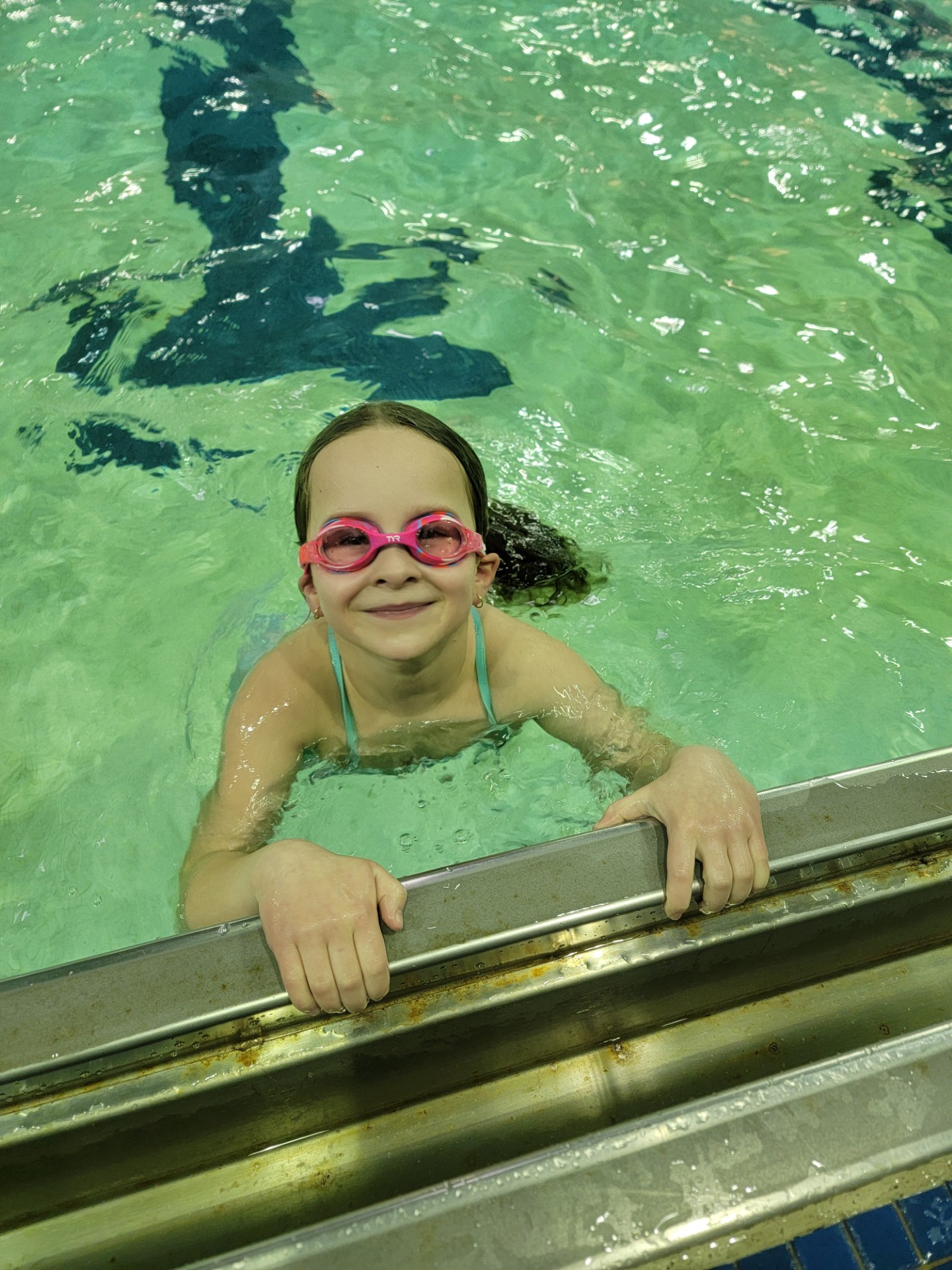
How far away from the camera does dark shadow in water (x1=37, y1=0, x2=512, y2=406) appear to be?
420 cm

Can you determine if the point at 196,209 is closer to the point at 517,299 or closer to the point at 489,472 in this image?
the point at 517,299

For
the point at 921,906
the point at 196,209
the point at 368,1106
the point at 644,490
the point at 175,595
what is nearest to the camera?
the point at 368,1106

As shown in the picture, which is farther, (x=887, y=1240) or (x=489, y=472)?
(x=489, y=472)

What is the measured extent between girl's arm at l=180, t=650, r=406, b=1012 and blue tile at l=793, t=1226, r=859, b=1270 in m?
0.63

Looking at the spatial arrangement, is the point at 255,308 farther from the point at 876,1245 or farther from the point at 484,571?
the point at 876,1245

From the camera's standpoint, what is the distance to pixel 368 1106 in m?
1.45

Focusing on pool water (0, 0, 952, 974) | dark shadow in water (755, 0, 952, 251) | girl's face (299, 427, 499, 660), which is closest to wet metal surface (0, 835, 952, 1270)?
girl's face (299, 427, 499, 660)

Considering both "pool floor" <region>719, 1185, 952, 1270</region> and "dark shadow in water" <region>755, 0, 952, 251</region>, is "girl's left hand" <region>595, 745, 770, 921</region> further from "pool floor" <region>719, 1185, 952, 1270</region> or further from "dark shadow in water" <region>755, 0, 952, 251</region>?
"dark shadow in water" <region>755, 0, 952, 251</region>

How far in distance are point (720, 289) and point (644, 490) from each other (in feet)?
5.05

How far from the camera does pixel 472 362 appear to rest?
4.33 meters

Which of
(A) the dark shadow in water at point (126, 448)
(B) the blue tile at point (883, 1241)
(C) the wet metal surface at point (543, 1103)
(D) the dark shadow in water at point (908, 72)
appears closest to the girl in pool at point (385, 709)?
(C) the wet metal surface at point (543, 1103)

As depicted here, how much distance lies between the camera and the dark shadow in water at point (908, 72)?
5.23 meters

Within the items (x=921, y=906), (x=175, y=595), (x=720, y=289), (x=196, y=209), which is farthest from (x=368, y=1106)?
(x=196, y=209)

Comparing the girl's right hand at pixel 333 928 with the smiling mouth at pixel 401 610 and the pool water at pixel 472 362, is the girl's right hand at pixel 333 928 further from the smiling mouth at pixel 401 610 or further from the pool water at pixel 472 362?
the pool water at pixel 472 362
